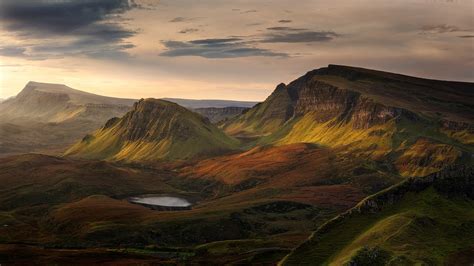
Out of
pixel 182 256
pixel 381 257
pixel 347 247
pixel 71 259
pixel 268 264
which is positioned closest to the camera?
pixel 381 257

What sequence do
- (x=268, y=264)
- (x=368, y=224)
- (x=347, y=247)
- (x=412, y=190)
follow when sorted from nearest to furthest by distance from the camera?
(x=347, y=247)
(x=368, y=224)
(x=412, y=190)
(x=268, y=264)

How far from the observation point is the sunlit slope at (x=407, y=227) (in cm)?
11819

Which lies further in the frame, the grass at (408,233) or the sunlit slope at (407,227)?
the grass at (408,233)

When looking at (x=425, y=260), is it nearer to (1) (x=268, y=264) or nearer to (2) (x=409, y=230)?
(2) (x=409, y=230)

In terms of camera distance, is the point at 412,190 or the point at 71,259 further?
the point at 71,259

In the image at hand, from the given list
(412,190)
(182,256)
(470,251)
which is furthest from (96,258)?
(470,251)

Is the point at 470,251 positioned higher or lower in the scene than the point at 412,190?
lower

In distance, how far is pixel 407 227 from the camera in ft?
410

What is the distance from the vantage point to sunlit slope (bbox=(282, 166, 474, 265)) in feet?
388

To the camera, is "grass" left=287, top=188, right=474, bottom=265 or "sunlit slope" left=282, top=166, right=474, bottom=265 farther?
"grass" left=287, top=188, right=474, bottom=265

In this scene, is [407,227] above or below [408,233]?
above

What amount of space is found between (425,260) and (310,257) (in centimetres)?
2388

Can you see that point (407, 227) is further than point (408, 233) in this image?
Yes

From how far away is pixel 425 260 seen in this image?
377 feet
